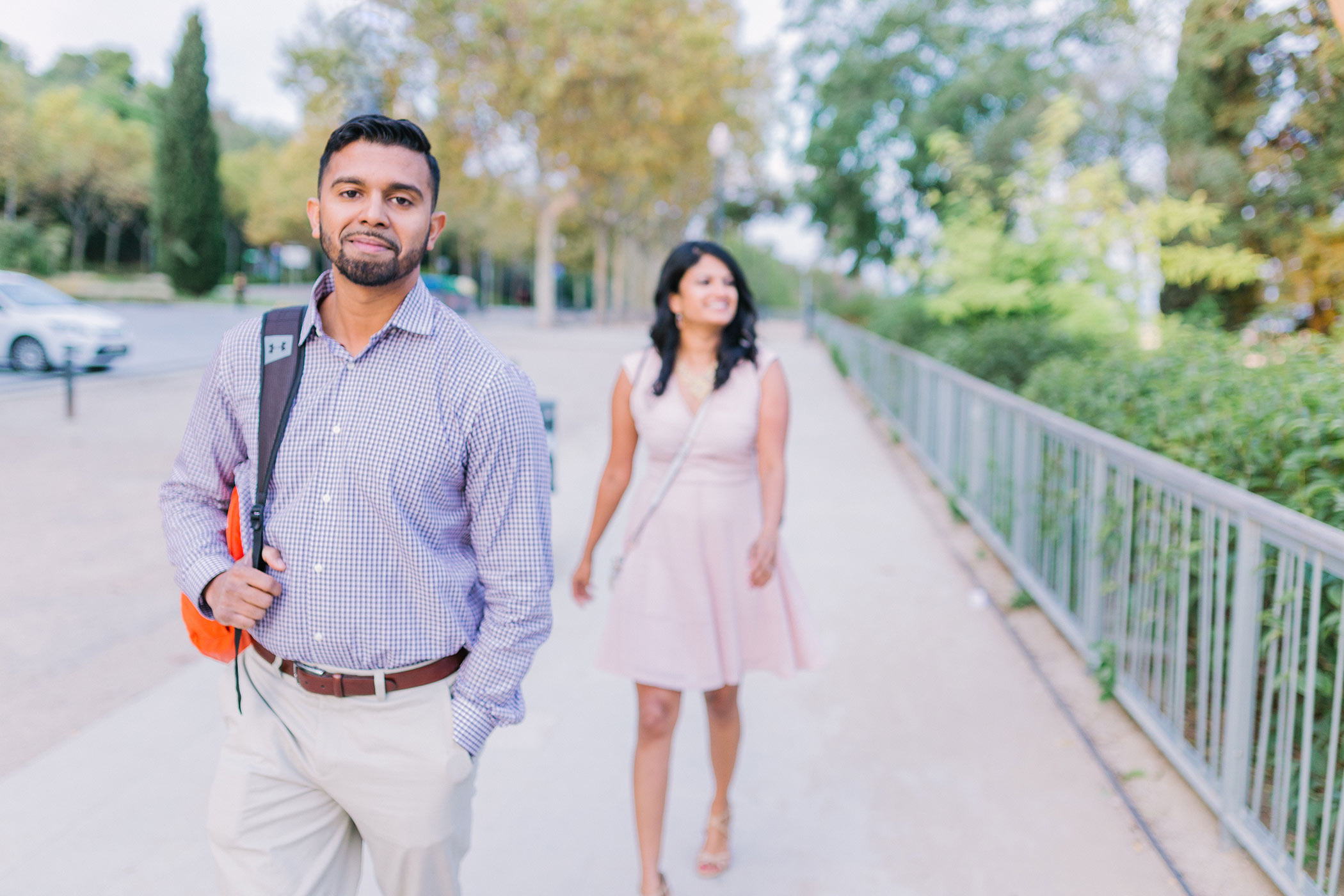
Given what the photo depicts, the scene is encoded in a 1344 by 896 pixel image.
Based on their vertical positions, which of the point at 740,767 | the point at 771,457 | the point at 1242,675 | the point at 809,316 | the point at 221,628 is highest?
the point at 809,316

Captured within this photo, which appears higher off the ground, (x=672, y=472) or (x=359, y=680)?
(x=672, y=472)

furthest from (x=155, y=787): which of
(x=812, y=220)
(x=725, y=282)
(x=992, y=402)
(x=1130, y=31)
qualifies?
(x=812, y=220)

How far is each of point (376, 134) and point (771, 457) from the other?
1.64 m

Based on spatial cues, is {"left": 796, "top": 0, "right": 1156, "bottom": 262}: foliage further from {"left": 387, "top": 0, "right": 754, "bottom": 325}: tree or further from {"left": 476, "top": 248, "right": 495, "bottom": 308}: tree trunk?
{"left": 476, "top": 248, "right": 495, "bottom": 308}: tree trunk

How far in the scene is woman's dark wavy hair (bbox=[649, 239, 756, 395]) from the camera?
332cm

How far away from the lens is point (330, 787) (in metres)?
2.09

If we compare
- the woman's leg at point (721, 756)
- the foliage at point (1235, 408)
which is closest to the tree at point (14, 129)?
the foliage at point (1235, 408)

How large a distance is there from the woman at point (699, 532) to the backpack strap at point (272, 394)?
137 cm

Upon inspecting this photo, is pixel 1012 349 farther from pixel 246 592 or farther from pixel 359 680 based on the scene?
pixel 246 592

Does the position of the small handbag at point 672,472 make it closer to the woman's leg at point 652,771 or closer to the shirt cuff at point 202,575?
the woman's leg at point 652,771

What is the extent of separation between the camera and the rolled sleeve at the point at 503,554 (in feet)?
6.65

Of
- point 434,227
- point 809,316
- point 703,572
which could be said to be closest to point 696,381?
point 703,572

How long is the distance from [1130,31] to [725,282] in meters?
5.39

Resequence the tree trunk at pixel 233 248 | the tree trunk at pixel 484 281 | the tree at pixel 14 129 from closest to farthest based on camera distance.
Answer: the tree at pixel 14 129 → the tree trunk at pixel 484 281 → the tree trunk at pixel 233 248
